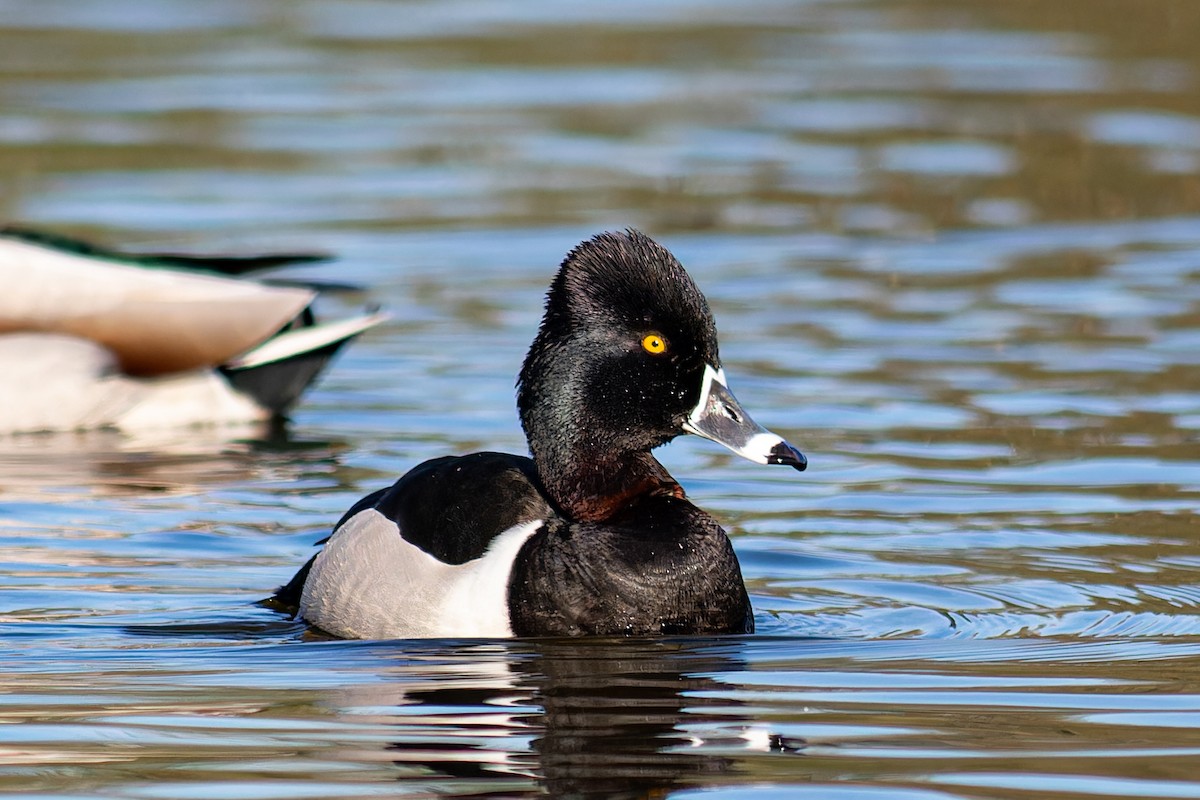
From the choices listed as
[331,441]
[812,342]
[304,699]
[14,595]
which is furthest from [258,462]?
[304,699]

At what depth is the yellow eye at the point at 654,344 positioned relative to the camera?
23.1 ft

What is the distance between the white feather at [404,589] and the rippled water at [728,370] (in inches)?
4.2

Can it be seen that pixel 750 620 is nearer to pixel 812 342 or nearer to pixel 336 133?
pixel 812 342

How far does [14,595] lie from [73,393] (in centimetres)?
326

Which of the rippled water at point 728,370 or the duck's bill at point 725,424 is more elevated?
the duck's bill at point 725,424

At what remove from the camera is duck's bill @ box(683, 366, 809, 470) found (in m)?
7.04

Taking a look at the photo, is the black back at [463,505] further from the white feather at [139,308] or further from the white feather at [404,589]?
the white feather at [139,308]

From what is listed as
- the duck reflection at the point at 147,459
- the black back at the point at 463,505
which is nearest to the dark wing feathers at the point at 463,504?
the black back at the point at 463,505

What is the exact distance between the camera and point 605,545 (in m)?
6.87

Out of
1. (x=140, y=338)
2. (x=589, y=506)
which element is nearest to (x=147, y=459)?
(x=140, y=338)

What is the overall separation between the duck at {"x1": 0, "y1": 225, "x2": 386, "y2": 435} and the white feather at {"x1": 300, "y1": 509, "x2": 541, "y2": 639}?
3.75m

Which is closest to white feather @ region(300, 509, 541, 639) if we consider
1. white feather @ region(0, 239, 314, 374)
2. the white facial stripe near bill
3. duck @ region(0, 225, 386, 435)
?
the white facial stripe near bill

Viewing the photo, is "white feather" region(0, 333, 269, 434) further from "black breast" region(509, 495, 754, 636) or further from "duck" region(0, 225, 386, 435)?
"black breast" region(509, 495, 754, 636)

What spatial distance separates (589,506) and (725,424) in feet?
1.61
